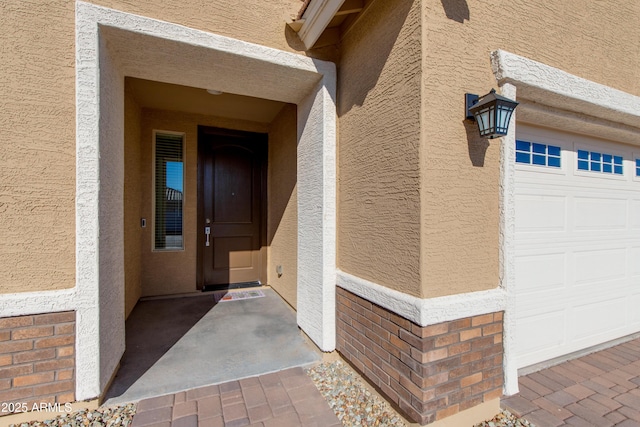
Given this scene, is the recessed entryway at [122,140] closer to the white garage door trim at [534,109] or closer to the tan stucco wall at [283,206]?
the tan stucco wall at [283,206]

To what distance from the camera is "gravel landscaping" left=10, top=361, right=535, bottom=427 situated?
6.65 ft

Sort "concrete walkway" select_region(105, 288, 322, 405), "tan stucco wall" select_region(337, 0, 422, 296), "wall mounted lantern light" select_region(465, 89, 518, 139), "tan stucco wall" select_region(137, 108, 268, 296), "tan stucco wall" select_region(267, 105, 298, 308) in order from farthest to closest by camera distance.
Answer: "tan stucco wall" select_region(137, 108, 268, 296) → "tan stucco wall" select_region(267, 105, 298, 308) → "concrete walkway" select_region(105, 288, 322, 405) → "tan stucco wall" select_region(337, 0, 422, 296) → "wall mounted lantern light" select_region(465, 89, 518, 139)

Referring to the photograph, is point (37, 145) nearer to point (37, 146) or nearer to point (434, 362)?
point (37, 146)

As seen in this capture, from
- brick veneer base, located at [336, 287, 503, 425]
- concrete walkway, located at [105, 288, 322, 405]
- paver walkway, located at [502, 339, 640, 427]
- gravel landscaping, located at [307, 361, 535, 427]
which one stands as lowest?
paver walkway, located at [502, 339, 640, 427]

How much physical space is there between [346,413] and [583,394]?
6.91 feet

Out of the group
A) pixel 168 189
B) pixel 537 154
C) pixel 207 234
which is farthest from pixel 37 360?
pixel 537 154

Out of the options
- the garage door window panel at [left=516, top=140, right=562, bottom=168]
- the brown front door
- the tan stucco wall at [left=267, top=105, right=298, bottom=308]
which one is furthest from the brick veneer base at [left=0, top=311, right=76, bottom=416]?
the garage door window panel at [left=516, top=140, right=562, bottom=168]

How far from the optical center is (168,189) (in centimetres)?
484

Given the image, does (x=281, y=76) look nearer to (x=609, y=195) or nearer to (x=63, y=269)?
(x=63, y=269)

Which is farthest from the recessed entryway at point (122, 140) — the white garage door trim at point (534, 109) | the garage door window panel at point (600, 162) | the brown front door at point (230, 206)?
the garage door window panel at point (600, 162)

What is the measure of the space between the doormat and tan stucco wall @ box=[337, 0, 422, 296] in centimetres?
254

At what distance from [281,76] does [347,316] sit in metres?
2.45

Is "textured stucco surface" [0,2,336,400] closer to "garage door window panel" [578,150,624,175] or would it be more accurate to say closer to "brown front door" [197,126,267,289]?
"brown front door" [197,126,267,289]

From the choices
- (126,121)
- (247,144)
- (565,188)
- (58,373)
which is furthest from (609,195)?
(126,121)
